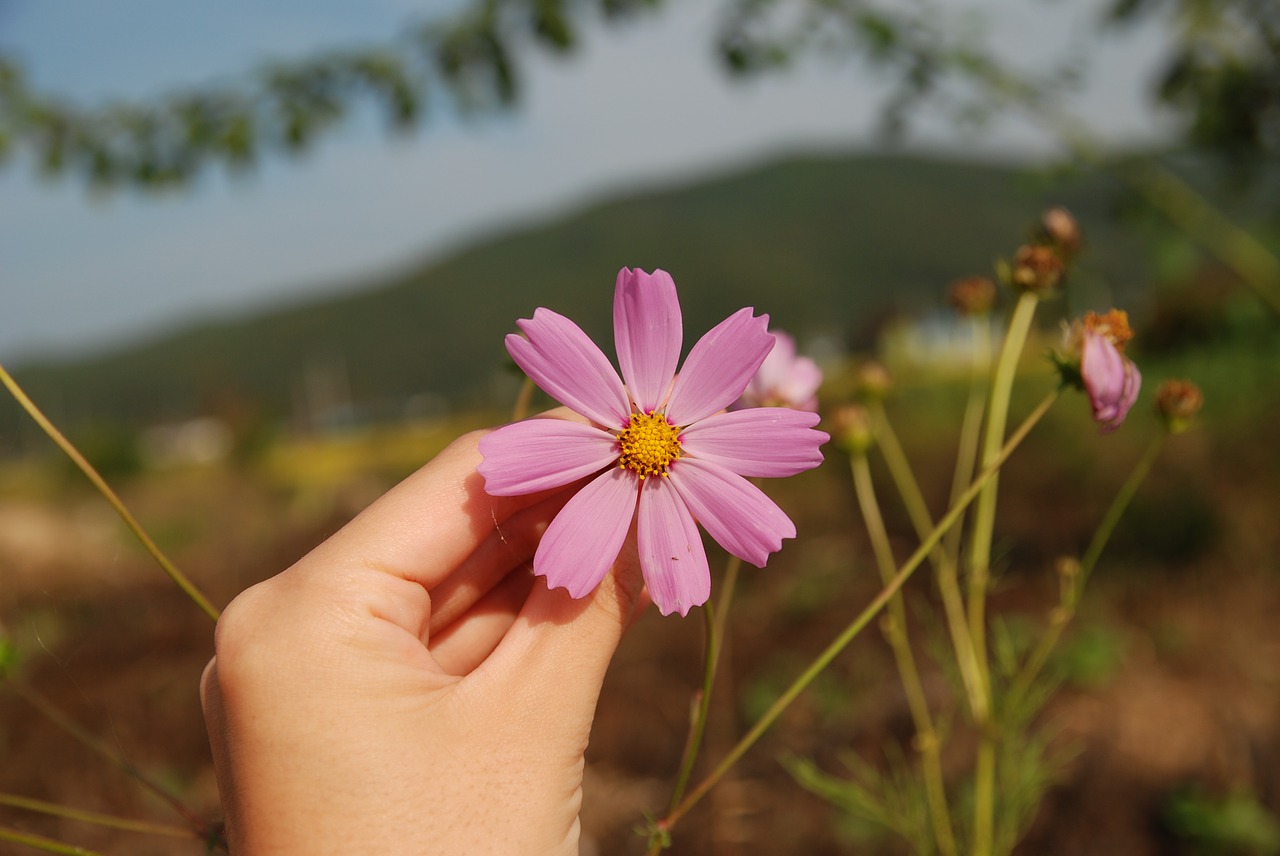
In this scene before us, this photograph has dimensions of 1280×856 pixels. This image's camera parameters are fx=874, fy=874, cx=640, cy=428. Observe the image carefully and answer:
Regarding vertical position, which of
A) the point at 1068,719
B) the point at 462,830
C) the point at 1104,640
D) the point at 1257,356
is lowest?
the point at 462,830

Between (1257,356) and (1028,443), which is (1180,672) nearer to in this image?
(1028,443)

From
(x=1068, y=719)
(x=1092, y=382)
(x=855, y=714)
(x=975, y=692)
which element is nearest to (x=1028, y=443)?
(x=1068, y=719)

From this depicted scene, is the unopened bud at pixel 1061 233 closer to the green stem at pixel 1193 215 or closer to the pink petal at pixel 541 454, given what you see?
the pink petal at pixel 541 454

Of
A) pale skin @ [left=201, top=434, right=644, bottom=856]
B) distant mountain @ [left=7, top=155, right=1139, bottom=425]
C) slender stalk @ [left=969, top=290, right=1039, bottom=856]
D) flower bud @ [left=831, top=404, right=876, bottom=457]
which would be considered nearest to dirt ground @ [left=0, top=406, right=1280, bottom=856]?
slender stalk @ [left=969, top=290, right=1039, bottom=856]

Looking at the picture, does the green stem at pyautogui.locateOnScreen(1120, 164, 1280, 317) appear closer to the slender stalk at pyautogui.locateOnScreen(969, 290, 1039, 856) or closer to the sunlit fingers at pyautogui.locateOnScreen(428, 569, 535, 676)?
the slender stalk at pyautogui.locateOnScreen(969, 290, 1039, 856)

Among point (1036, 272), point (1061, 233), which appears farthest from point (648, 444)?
point (1061, 233)

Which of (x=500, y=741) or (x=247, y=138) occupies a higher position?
(x=247, y=138)
